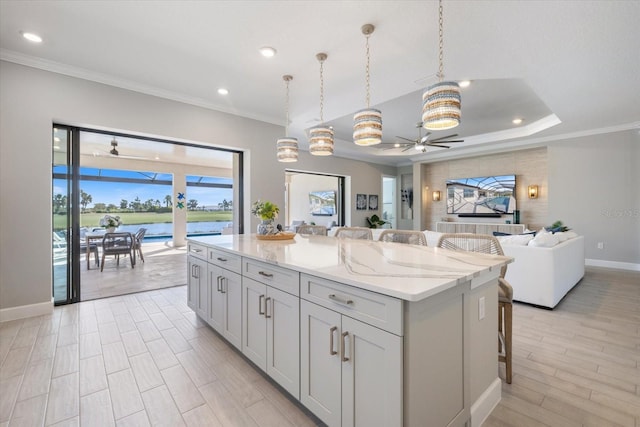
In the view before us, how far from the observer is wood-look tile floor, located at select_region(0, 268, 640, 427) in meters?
1.64

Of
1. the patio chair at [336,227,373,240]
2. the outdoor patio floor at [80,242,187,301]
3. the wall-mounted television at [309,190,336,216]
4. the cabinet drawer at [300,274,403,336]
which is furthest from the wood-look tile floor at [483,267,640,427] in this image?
the wall-mounted television at [309,190,336,216]

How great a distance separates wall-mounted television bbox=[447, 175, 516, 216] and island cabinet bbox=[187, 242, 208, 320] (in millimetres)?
7358

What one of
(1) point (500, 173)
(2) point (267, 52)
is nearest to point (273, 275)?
(2) point (267, 52)

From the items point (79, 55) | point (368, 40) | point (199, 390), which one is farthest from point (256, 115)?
point (199, 390)

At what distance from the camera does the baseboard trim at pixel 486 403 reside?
1553 millimetres

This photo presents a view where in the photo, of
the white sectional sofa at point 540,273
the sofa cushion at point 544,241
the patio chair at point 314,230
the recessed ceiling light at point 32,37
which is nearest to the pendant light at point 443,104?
the patio chair at point 314,230

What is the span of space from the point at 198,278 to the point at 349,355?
2.15 metres

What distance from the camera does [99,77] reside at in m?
3.45

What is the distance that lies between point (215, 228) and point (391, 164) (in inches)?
289

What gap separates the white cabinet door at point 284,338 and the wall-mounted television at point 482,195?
742 centimetres

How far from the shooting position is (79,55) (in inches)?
119

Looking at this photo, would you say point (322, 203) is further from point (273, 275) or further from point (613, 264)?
point (273, 275)

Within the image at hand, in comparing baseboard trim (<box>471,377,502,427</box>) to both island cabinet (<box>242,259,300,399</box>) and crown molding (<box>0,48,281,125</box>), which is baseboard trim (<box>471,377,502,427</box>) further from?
crown molding (<box>0,48,281,125</box>)

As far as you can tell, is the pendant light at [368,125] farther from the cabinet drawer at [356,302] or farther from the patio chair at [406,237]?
the cabinet drawer at [356,302]
